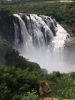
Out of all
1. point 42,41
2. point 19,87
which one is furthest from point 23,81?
point 42,41

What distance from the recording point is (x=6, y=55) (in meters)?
41.3

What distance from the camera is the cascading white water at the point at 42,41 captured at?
62088 mm

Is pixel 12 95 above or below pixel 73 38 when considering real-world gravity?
below

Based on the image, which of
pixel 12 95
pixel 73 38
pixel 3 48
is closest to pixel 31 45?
pixel 73 38

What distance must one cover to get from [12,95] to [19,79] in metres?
1.79

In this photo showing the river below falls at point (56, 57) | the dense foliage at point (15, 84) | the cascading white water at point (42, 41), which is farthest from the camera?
the cascading white water at point (42, 41)

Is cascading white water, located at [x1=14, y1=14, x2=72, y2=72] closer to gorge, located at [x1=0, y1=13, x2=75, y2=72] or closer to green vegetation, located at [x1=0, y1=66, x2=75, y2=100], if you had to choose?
gorge, located at [x1=0, y1=13, x2=75, y2=72]

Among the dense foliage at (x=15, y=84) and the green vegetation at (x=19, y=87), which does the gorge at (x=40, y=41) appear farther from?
the dense foliage at (x=15, y=84)

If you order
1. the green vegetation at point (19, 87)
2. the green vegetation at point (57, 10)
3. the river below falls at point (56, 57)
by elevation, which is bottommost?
the green vegetation at point (19, 87)

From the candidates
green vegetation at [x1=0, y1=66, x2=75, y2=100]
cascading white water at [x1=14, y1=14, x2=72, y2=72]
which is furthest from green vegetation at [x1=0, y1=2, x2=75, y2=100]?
cascading white water at [x1=14, y1=14, x2=72, y2=72]

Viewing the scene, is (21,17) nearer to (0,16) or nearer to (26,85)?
(0,16)

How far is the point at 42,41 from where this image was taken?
67.4 m

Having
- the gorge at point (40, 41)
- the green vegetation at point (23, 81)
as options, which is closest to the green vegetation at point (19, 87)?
the green vegetation at point (23, 81)

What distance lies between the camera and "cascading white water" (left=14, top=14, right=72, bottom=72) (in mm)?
62088
